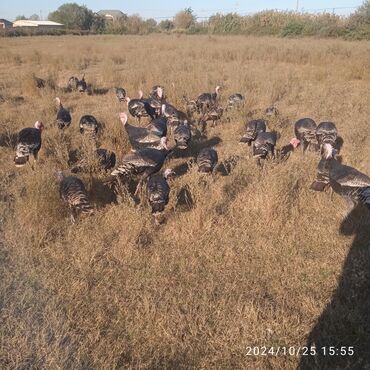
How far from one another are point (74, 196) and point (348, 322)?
3611mm

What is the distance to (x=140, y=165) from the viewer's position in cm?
618

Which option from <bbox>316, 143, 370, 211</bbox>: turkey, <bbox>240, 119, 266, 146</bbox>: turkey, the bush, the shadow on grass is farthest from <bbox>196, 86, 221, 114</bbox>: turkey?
the bush

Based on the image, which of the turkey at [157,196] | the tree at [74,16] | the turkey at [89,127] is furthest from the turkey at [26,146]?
the tree at [74,16]

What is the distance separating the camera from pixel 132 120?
1059 cm

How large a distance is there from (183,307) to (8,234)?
8.36 ft

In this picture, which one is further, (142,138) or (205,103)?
(205,103)

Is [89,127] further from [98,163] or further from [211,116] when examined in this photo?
[211,116]

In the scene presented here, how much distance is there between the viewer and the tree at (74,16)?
61219 mm

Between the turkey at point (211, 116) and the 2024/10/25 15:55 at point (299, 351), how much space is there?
23.7 feet

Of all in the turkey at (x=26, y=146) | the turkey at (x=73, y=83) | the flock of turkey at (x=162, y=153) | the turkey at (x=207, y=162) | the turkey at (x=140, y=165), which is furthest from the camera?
the turkey at (x=73, y=83)

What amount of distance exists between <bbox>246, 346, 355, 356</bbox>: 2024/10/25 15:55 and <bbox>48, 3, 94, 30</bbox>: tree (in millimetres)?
63951

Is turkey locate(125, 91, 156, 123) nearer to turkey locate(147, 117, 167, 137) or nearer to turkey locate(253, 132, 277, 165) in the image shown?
turkey locate(147, 117, 167, 137)

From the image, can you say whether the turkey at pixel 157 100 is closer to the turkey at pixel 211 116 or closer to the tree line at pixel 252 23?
the turkey at pixel 211 116

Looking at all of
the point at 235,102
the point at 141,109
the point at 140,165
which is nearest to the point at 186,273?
the point at 140,165
